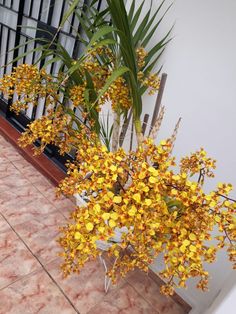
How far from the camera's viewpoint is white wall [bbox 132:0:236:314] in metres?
1.40

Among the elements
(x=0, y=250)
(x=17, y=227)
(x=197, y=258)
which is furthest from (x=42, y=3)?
(x=197, y=258)

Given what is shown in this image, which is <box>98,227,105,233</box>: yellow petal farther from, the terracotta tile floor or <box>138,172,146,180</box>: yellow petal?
the terracotta tile floor

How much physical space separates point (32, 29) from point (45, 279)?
225cm

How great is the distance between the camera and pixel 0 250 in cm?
164

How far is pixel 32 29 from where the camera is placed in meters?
2.64

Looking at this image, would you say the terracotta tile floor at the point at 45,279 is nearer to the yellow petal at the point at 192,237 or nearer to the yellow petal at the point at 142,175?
the yellow petal at the point at 192,237

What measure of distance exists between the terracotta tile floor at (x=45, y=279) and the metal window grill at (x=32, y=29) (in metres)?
0.74

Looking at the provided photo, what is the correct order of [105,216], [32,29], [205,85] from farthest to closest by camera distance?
1. [32,29]
2. [205,85]
3. [105,216]

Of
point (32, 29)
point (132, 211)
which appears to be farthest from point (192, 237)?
point (32, 29)

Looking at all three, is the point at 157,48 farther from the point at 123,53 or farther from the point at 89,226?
the point at 89,226

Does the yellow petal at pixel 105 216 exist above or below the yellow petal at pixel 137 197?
below

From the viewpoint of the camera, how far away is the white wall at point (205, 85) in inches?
55.2

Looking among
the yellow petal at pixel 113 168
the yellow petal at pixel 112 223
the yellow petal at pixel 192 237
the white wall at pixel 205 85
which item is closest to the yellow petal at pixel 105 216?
the yellow petal at pixel 112 223

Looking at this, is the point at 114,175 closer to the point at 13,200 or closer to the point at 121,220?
the point at 121,220
